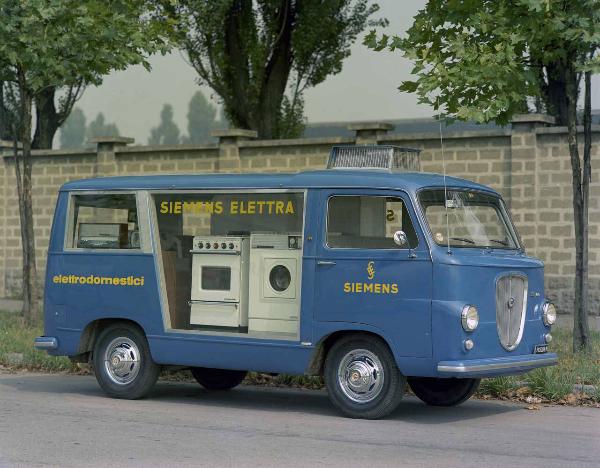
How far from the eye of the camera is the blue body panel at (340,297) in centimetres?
1094

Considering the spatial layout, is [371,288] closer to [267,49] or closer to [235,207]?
[235,207]

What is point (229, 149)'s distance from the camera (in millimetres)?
23328

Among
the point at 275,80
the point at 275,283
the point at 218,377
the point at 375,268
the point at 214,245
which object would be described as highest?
the point at 275,80

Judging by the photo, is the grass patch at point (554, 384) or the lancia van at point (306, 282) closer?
the lancia van at point (306, 282)

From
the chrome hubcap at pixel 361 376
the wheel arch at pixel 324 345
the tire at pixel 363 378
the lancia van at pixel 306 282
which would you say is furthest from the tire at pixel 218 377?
the chrome hubcap at pixel 361 376

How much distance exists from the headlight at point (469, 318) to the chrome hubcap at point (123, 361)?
3.51m

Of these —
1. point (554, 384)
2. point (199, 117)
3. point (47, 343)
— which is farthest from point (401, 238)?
point (199, 117)

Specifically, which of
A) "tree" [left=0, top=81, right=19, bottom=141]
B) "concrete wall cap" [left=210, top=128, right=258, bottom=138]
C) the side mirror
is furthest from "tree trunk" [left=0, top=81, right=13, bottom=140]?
the side mirror

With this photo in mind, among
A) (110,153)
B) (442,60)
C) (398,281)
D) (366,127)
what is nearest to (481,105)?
(442,60)

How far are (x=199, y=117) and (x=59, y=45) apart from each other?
83037 millimetres

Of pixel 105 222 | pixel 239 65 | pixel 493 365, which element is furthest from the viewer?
pixel 239 65

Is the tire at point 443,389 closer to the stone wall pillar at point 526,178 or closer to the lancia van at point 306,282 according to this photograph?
the lancia van at point 306,282

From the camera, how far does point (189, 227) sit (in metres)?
12.9

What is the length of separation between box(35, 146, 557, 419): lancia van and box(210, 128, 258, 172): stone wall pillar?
9.85 metres
